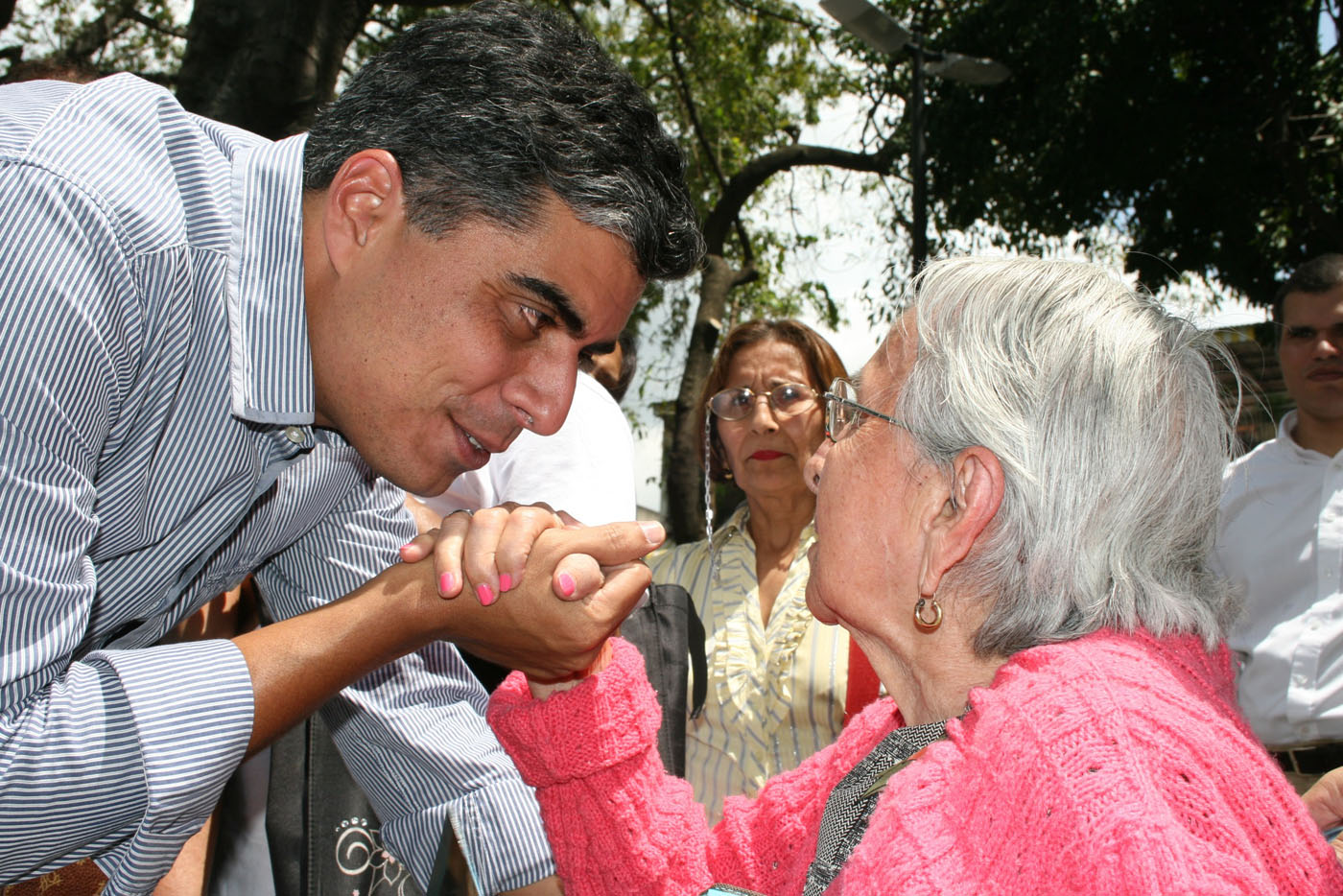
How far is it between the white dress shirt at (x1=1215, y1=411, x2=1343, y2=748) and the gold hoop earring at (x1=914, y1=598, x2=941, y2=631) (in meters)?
2.66

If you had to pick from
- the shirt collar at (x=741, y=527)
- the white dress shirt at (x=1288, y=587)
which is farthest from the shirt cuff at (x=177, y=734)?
the white dress shirt at (x=1288, y=587)

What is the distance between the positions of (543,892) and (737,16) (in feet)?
43.0

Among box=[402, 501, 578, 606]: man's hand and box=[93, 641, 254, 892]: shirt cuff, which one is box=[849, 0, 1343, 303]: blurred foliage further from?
box=[93, 641, 254, 892]: shirt cuff

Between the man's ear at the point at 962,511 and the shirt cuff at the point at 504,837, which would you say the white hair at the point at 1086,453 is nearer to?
the man's ear at the point at 962,511

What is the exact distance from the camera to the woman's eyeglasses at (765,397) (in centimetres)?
458

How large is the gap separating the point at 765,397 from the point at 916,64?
26.3 feet

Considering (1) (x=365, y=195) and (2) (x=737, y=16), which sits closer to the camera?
(1) (x=365, y=195)

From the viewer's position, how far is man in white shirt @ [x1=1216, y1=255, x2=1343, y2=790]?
4.21 meters

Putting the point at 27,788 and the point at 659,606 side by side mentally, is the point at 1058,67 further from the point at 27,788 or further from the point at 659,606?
the point at 27,788

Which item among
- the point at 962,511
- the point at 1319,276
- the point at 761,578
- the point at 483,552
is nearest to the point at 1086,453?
the point at 962,511

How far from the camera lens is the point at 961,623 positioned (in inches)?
77.4

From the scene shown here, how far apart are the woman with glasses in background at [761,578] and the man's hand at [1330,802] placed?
1330mm

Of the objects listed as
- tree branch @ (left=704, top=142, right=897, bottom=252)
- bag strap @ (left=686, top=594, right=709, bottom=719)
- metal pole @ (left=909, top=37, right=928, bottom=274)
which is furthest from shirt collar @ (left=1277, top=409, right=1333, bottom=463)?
tree branch @ (left=704, top=142, right=897, bottom=252)

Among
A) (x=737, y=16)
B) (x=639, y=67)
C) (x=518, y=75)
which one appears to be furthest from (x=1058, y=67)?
(x=518, y=75)
